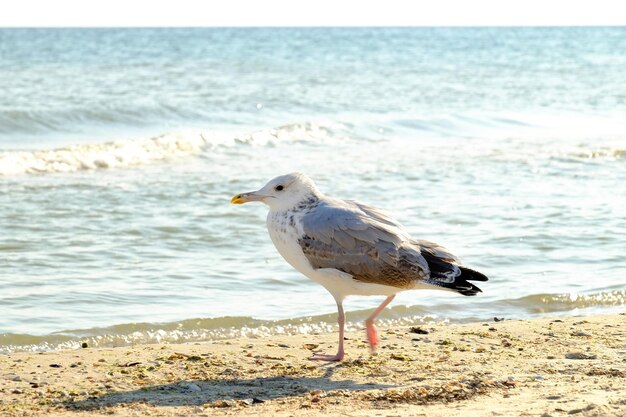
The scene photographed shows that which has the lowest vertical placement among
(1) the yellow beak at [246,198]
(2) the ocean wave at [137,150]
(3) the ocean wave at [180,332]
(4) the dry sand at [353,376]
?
(4) the dry sand at [353,376]

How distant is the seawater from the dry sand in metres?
0.75

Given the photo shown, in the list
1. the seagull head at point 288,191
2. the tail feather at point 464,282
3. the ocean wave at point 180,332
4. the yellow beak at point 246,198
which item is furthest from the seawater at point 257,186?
the tail feather at point 464,282

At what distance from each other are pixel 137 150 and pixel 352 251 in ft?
35.0

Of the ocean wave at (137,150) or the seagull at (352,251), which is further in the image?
the ocean wave at (137,150)

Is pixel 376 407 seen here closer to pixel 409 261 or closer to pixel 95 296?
pixel 409 261

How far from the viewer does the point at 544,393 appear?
16.6ft

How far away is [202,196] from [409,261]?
6434 mm

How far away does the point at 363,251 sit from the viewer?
5.91m

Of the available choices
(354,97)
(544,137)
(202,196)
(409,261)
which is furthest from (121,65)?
(409,261)

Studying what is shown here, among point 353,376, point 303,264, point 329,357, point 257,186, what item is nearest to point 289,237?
point 303,264

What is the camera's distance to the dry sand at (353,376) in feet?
16.3

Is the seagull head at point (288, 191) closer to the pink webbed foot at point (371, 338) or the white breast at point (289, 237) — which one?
the white breast at point (289, 237)

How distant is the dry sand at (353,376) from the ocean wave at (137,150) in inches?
333

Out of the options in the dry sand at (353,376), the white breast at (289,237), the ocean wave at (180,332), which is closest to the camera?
the dry sand at (353,376)
